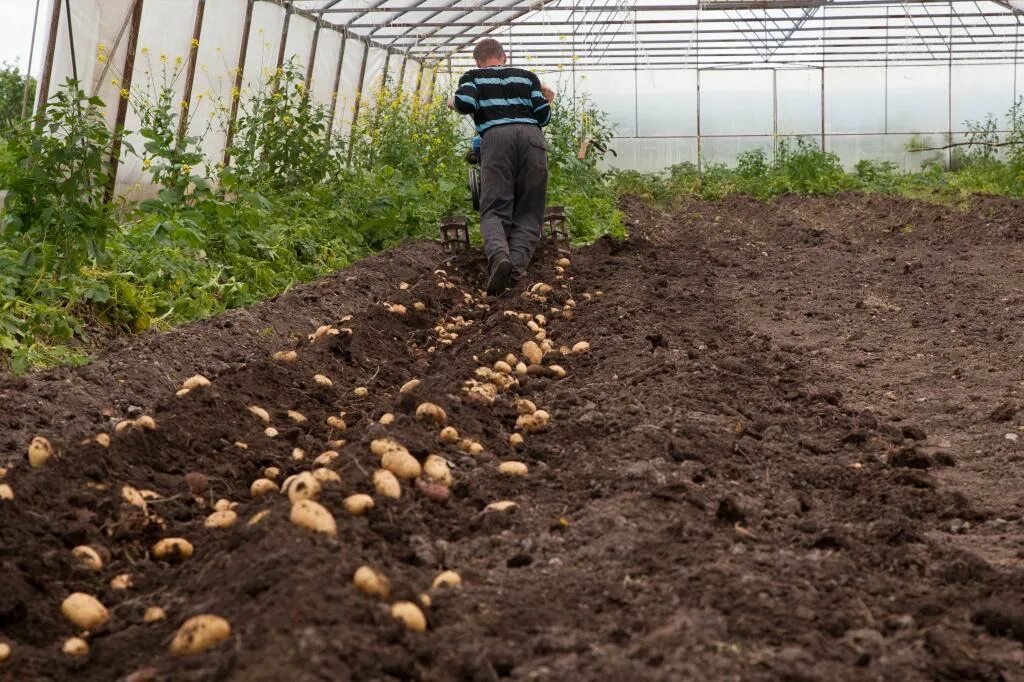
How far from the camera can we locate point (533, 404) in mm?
3926

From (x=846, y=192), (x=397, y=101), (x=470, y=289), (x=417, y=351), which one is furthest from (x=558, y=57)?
(x=417, y=351)

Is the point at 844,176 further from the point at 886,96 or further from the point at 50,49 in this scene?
the point at 50,49

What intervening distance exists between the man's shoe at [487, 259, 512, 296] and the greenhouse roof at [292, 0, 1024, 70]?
718cm

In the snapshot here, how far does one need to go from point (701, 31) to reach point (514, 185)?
37.1ft

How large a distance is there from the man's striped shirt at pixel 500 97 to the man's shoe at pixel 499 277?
1079 mm

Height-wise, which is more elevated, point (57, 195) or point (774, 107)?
point (774, 107)

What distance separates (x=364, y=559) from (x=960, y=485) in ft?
6.90

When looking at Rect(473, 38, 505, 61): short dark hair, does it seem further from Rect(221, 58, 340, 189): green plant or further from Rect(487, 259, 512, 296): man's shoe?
Rect(221, 58, 340, 189): green plant

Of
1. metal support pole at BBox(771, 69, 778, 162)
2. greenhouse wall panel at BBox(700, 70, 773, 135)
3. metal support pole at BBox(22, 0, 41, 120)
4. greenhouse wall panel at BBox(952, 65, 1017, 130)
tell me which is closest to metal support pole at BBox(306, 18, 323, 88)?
metal support pole at BBox(22, 0, 41, 120)

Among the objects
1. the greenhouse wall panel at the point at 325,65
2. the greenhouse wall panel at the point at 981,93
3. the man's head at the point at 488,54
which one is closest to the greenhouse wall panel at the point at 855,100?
the greenhouse wall panel at the point at 981,93

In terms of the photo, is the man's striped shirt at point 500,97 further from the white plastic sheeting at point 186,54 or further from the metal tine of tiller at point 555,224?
the white plastic sheeting at point 186,54

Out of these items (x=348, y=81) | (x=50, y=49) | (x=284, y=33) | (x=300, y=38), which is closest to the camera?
(x=50, y=49)

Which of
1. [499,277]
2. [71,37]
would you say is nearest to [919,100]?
[499,277]

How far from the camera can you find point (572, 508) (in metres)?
2.87
